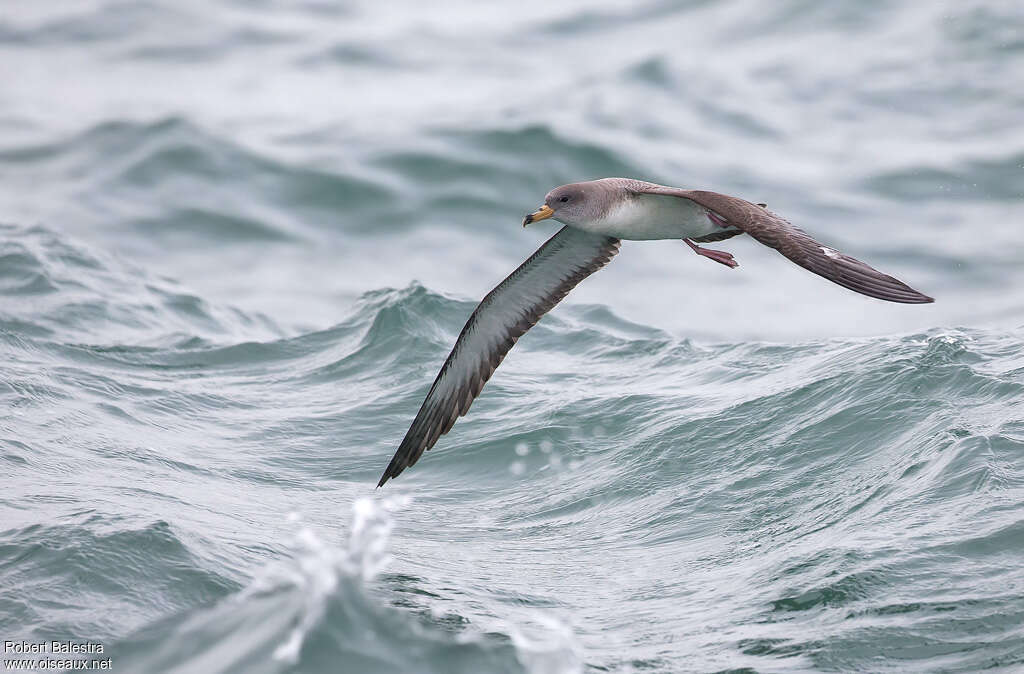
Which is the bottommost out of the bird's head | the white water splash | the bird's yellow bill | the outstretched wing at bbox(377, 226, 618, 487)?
the white water splash

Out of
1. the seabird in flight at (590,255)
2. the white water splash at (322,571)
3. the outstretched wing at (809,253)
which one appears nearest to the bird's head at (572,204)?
the seabird in flight at (590,255)

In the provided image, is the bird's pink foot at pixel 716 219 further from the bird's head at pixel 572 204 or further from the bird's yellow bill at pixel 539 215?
the bird's yellow bill at pixel 539 215

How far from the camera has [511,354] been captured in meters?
14.5

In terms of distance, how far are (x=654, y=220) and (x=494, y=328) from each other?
1689 mm

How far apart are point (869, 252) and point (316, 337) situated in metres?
8.34

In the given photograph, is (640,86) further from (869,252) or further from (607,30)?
(869,252)

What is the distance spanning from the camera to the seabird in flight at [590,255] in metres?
7.88

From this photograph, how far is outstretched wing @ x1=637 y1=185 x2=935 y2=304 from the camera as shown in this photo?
7.66 metres

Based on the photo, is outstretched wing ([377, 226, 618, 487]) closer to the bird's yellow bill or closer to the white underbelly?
the white underbelly

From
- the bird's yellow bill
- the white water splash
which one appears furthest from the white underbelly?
the white water splash

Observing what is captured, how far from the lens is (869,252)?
18.9 meters

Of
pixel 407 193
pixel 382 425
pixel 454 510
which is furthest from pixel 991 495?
pixel 407 193

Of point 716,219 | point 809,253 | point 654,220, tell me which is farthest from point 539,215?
point 809,253

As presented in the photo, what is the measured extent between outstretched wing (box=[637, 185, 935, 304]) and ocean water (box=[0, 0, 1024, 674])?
171 cm
